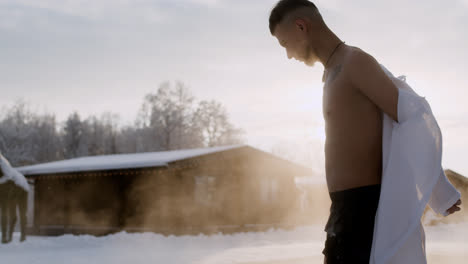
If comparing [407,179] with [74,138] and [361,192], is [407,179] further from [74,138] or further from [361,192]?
[74,138]

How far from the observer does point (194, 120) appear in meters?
52.8

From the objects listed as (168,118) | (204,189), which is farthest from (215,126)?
(204,189)

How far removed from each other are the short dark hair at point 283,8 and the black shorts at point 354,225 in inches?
32.0

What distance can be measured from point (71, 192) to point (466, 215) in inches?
788

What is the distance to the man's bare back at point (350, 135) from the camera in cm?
196

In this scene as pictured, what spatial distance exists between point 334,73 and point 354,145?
0.33 m

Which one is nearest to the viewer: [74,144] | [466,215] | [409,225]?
[409,225]

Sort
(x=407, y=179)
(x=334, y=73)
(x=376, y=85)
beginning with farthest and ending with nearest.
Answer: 1. (x=334, y=73)
2. (x=376, y=85)
3. (x=407, y=179)

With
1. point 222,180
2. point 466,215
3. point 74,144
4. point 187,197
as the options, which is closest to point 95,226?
point 187,197

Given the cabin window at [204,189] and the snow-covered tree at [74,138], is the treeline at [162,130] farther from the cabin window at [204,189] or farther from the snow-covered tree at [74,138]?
the cabin window at [204,189]

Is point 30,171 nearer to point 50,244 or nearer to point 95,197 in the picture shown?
point 95,197

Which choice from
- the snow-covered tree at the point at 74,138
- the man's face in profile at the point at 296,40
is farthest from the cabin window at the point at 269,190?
the snow-covered tree at the point at 74,138

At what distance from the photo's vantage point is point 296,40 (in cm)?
218

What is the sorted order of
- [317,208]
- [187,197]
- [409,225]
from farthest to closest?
[317,208], [187,197], [409,225]
